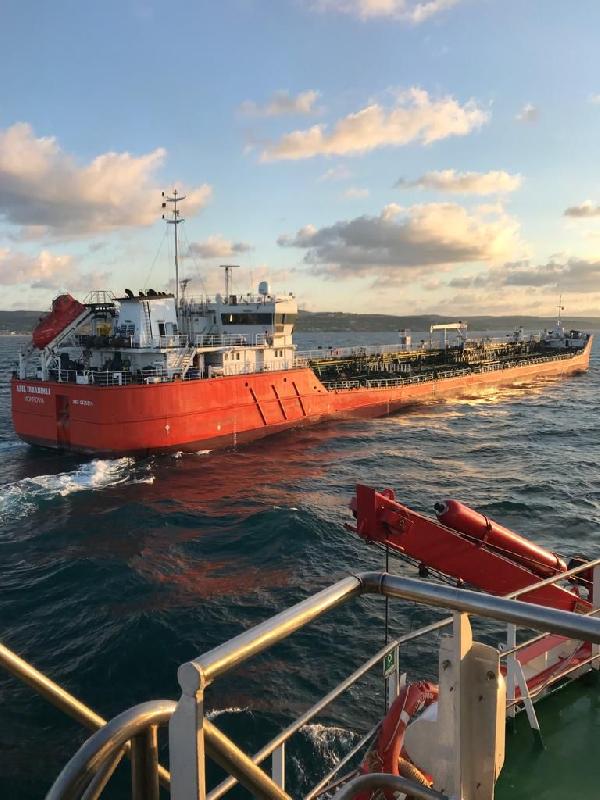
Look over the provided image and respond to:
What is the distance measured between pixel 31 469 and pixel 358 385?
18676mm

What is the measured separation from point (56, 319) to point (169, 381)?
6465 millimetres

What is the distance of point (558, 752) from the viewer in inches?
207

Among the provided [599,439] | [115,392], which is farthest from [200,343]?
[599,439]

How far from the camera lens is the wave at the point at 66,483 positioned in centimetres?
1917

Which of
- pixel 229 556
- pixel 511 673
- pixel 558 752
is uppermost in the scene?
pixel 511 673

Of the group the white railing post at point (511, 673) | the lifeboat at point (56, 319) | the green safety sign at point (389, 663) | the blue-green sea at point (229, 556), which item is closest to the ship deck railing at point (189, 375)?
the lifeboat at point (56, 319)

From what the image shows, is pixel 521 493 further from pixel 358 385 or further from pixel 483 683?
pixel 483 683

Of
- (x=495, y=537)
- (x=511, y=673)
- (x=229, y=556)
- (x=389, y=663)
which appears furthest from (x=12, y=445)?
(x=511, y=673)

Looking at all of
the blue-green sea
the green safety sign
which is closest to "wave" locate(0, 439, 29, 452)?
the blue-green sea

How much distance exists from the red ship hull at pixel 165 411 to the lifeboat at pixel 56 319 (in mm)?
2052

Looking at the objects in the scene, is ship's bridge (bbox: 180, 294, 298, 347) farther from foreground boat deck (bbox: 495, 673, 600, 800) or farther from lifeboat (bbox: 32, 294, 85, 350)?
foreground boat deck (bbox: 495, 673, 600, 800)

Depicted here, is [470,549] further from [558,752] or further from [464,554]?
[558,752]

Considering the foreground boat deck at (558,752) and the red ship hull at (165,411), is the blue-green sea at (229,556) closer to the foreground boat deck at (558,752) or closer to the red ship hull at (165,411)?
the red ship hull at (165,411)

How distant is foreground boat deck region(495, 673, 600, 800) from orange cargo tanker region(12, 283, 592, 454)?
19770 mm
